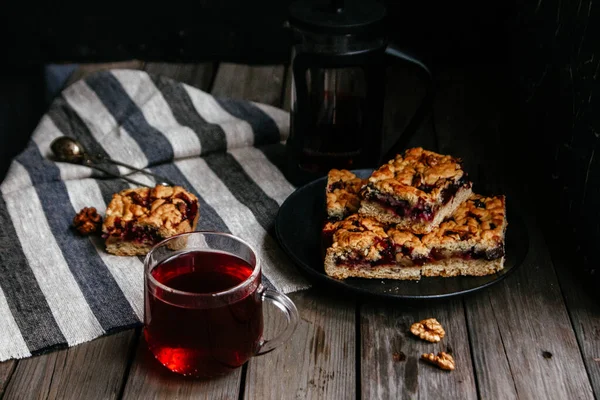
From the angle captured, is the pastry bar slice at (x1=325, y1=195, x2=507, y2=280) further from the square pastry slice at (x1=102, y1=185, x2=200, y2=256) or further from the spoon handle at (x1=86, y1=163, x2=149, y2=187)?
the spoon handle at (x1=86, y1=163, x2=149, y2=187)

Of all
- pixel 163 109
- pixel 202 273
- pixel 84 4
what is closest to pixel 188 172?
pixel 163 109

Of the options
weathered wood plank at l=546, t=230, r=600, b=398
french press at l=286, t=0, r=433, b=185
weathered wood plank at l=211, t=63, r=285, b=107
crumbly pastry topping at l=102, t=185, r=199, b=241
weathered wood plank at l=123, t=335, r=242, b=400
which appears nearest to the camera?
weathered wood plank at l=123, t=335, r=242, b=400

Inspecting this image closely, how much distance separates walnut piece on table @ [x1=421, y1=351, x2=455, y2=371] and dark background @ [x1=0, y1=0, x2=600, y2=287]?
0.43 meters

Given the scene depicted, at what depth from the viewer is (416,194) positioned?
1.62 metres

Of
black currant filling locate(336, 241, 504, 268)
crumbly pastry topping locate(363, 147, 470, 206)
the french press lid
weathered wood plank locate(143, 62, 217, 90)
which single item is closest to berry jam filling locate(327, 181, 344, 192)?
crumbly pastry topping locate(363, 147, 470, 206)

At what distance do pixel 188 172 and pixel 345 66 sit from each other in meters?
0.54

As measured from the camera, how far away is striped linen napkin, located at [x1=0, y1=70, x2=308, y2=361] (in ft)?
5.06

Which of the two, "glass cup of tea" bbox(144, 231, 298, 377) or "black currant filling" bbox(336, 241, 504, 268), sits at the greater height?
"glass cup of tea" bbox(144, 231, 298, 377)

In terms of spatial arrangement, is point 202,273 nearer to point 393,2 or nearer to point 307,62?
point 307,62

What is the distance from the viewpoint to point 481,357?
1463mm

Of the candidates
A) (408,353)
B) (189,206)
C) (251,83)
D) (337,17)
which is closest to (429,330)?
(408,353)

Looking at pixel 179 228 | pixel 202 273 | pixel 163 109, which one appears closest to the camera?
pixel 202 273

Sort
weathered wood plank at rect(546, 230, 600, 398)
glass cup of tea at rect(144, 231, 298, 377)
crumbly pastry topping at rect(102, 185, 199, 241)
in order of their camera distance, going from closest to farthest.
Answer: glass cup of tea at rect(144, 231, 298, 377), weathered wood plank at rect(546, 230, 600, 398), crumbly pastry topping at rect(102, 185, 199, 241)

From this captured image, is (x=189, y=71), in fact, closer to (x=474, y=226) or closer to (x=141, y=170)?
(x=141, y=170)
